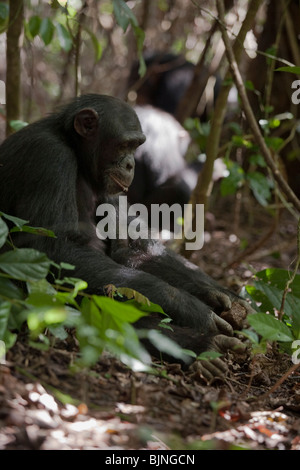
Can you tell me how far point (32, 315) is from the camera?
2316mm

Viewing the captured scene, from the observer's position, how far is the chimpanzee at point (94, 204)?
3.94 metres

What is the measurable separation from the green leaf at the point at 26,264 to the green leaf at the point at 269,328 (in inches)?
43.2

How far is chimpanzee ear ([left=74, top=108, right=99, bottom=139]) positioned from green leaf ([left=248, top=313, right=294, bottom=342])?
2162mm

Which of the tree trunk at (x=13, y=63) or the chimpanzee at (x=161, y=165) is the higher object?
the tree trunk at (x=13, y=63)

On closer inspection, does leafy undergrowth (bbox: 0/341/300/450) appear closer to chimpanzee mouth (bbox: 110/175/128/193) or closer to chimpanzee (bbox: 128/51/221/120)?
chimpanzee mouth (bbox: 110/175/128/193)

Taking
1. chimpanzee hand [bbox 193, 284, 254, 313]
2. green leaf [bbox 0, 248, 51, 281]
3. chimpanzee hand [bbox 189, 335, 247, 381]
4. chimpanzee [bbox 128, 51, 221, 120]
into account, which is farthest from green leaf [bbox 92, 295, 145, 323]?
chimpanzee [bbox 128, 51, 221, 120]

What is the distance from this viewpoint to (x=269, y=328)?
3.07 m

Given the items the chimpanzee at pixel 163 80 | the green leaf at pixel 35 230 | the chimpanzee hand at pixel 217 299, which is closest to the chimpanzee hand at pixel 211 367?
the chimpanzee hand at pixel 217 299

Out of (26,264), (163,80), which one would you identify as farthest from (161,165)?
(26,264)

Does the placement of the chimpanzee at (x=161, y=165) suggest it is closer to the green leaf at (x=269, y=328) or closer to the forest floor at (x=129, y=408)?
the forest floor at (x=129, y=408)

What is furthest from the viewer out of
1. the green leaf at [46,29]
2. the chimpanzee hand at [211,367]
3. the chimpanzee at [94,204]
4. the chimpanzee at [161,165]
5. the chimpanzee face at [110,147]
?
the chimpanzee at [161,165]
